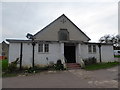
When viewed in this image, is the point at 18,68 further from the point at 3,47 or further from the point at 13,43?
the point at 3,47

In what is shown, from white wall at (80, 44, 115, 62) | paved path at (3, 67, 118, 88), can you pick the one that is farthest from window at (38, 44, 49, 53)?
paved path at (3, 67, 118, 88)

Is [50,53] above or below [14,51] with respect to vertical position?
below

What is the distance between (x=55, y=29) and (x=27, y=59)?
6047 mm

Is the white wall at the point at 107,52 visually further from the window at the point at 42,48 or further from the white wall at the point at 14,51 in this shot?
the white wall at the point at 14,51

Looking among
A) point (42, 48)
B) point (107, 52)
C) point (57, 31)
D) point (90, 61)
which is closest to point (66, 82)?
point (42, 48)

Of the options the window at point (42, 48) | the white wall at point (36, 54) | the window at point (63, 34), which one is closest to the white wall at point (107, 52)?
the window at point (63, 34)

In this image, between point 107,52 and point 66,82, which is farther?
point 107,52

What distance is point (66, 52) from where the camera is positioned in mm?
20391

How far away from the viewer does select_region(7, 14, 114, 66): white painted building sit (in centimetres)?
1698

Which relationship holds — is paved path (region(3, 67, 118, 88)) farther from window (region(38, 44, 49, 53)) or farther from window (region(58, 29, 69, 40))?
window (region(58, 29, 69, 40))

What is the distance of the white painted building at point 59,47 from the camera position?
16984mm

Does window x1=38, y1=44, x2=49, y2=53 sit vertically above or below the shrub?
above

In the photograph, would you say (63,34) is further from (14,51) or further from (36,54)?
(14,51)

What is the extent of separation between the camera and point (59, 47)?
721 inches
